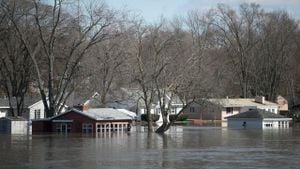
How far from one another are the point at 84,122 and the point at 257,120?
26353 mm

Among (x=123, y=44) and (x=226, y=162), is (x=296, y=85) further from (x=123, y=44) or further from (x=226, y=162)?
(x=226, y=162)

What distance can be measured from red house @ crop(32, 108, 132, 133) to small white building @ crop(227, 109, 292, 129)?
2061 centimetres

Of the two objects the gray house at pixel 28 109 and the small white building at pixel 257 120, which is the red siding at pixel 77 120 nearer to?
the gray house at pixel 28 109

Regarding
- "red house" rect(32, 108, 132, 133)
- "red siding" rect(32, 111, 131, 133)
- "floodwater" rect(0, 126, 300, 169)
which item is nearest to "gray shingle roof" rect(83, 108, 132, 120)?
"red house" rect(32, 108, 132, 133)

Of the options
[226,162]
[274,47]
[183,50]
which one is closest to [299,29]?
[274,47]

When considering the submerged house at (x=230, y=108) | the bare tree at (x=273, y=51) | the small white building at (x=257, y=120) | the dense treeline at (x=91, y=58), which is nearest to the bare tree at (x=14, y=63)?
the dense treeline at (x=91, y=58)

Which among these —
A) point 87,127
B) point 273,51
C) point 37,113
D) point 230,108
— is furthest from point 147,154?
point 273,51

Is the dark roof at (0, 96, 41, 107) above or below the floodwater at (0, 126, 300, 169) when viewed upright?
above

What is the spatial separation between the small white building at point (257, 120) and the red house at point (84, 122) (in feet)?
67.6

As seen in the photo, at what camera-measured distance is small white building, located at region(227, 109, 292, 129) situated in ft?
272

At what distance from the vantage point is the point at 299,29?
110m

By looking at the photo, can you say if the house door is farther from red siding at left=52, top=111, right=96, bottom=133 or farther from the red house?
red siding at left=52, top=111, right=96, bottom=133

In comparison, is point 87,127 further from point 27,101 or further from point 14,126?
point 27,101

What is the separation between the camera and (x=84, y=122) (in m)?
67.4
